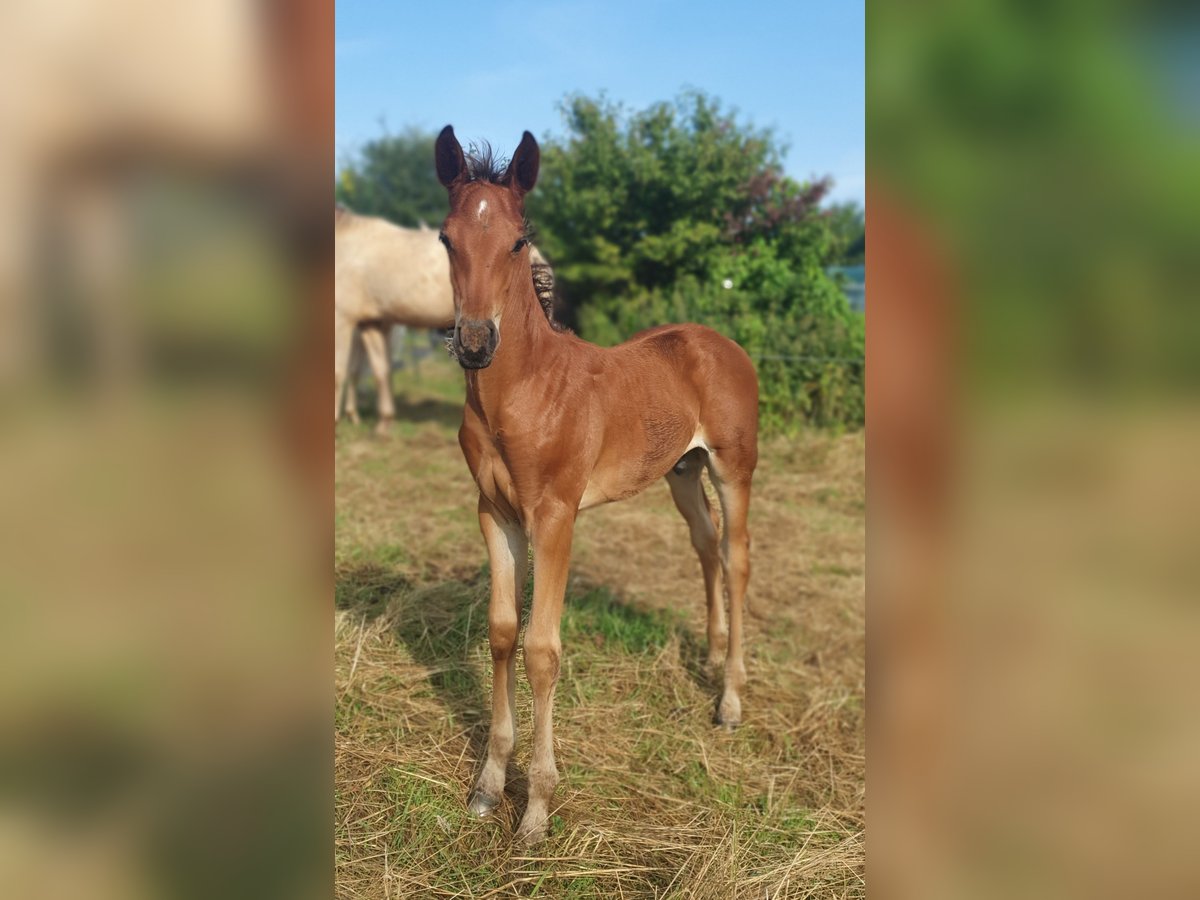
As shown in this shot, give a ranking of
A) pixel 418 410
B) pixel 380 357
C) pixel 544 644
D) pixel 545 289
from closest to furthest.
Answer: pixel 544 644 < pixel 545 289 < pixel 380 357 < pixel 418 410

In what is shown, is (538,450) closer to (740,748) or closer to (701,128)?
(740,748)

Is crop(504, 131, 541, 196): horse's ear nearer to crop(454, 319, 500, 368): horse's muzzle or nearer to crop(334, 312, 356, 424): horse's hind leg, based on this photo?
crop(454, 319, 500, 368): horse's muzzle

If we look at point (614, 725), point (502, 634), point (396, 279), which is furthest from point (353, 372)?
point (502, 634)

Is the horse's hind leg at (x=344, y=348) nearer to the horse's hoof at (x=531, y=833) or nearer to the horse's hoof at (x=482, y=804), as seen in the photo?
the horse's hoof at (x=482, y=804)

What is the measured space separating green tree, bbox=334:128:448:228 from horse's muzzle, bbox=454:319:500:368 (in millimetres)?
22901

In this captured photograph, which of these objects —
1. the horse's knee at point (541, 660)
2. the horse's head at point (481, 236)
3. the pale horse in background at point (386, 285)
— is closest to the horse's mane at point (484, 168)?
the horse's head at point (481, 236)

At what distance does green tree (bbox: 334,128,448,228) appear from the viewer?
26.1 m

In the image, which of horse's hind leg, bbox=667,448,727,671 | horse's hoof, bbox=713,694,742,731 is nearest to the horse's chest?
horse's hind leg, bbox=667,448,727,671

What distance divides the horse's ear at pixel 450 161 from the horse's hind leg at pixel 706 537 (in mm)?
1908

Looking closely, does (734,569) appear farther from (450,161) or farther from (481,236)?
(450,161)

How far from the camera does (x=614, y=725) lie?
3.62 meters

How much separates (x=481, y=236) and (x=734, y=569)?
83.7 inches

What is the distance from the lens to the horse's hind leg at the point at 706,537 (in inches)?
160

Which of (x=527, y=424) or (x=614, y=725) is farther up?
(x=527, y=424)
